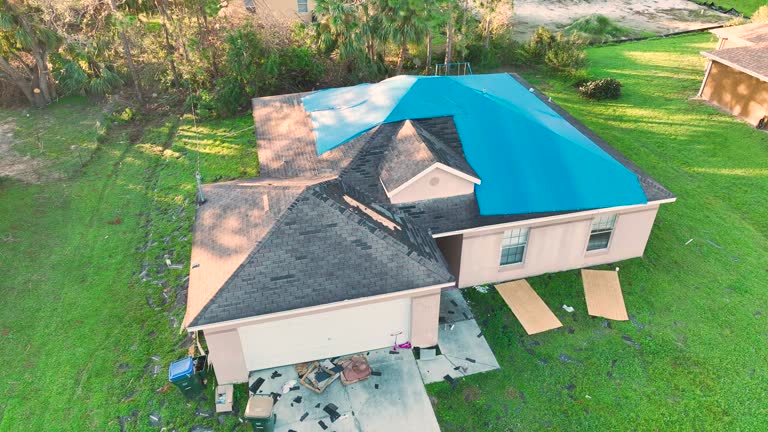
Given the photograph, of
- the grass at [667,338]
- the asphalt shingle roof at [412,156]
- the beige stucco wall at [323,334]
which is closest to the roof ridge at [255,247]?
the beige stucco wall at [323,334]

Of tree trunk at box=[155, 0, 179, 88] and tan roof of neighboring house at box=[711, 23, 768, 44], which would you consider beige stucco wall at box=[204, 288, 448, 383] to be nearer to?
tree trunk at box=[155, 0, 179, 88]

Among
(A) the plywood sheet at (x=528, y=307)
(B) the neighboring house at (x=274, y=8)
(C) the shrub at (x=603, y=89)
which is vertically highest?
(B) the neighboring house at (x=274, y=8)

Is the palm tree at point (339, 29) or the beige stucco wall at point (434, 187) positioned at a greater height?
the palm tree at point (339, 29)

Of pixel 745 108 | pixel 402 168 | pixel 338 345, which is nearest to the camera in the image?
pixel 338 345

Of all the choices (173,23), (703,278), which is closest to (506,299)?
(703,278)

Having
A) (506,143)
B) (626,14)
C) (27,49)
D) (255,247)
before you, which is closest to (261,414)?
(255,247)

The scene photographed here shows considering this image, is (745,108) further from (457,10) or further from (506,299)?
(506,299)

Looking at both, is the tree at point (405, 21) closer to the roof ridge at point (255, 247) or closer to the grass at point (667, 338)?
the grass at point (667, 338)

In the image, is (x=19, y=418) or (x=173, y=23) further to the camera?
(x=173, y=23)

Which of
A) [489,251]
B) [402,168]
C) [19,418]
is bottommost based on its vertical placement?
[19,418]
